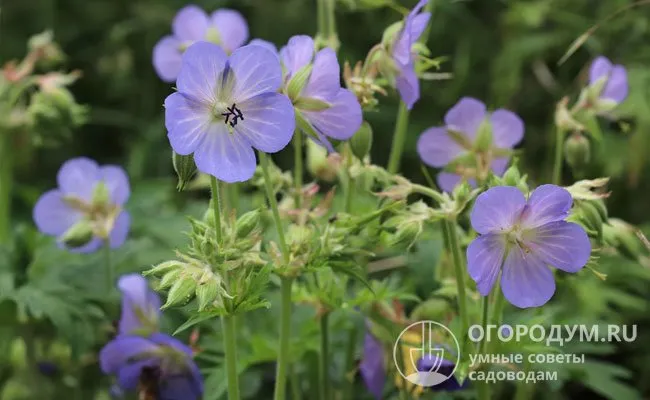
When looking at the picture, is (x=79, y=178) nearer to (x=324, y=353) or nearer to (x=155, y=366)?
(x=155, y=366)

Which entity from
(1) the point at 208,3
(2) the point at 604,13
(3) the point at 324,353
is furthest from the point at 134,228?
(2) the point at 604,13

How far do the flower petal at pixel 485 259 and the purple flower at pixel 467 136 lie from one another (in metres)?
0.30

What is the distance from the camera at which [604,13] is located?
251 cm

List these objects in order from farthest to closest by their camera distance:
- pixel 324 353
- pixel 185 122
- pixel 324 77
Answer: pixel 324 353
pixel 324 77
pixel 185 122

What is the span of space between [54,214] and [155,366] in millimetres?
345

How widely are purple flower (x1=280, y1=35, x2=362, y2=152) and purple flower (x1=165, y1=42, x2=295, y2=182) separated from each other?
92 mm

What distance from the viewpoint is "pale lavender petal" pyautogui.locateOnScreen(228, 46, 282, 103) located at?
3.27ft

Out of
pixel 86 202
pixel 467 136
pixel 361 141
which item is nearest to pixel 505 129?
pixel 467 136

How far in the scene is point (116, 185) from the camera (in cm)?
157

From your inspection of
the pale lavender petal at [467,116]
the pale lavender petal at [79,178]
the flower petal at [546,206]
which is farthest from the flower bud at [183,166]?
the pale lavender petal at [79,178]

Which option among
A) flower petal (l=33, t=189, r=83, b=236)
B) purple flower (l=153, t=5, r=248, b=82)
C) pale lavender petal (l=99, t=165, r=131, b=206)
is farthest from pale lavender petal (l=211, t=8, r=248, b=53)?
flower petal (l=33, t=189, r=83, b=236)

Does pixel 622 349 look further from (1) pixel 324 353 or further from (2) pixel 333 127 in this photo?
(2) pixel 333 127

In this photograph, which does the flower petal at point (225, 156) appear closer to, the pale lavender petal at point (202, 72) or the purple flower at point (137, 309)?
the pale lavender petal at point (202, 72)

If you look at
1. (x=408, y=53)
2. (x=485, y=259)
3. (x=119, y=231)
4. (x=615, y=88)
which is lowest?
(x=119, y=231)
